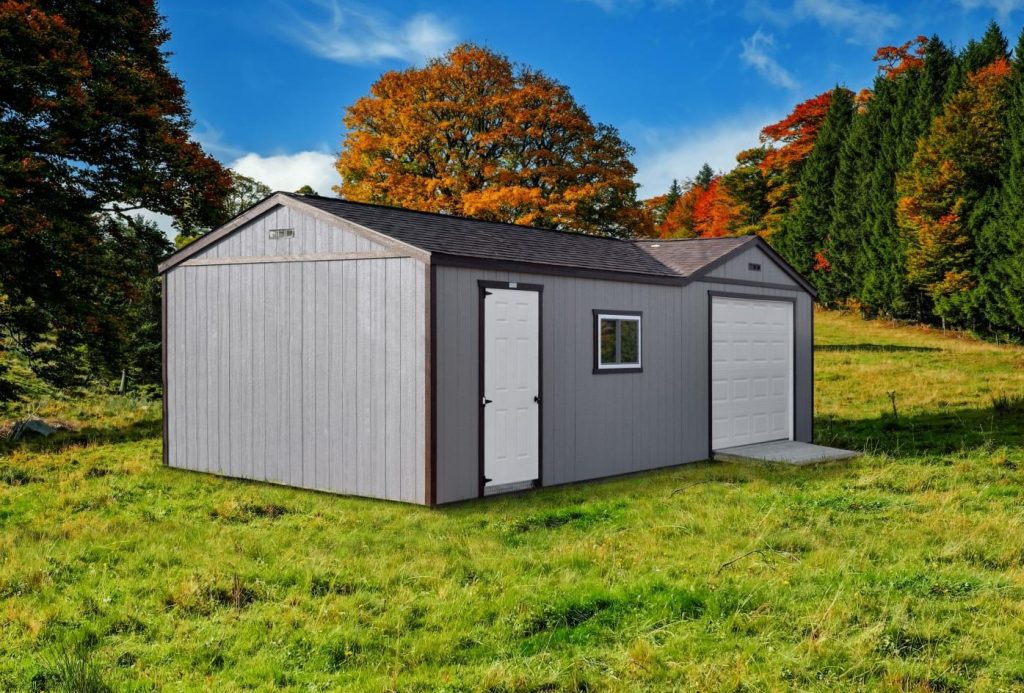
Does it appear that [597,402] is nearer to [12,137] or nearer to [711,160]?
[12,137]

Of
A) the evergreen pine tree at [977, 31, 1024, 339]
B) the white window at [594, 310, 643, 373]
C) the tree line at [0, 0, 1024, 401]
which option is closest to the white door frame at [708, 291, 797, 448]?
the white window at [594, 310, 643, 373]

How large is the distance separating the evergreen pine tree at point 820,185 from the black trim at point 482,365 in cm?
3276

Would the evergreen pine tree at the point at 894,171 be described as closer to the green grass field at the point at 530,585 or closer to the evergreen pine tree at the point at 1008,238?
the evergreen pine tree at the point at 1008,238

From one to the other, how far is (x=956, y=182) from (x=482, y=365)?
2752cm

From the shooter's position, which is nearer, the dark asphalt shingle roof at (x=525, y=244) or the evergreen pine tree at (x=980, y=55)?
the dark asphalt shingle roof at (x=525, y=244)

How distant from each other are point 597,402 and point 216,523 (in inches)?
193

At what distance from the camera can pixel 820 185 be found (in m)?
41.2

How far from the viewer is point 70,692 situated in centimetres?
464

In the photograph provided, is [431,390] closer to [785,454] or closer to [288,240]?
[288,240]

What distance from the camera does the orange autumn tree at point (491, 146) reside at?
26828 mm

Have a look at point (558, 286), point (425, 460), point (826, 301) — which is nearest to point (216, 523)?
point (425, 460)

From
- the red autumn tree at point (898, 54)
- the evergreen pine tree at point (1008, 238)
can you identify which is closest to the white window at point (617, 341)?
the evergreen pine tree at point (1008, 238)

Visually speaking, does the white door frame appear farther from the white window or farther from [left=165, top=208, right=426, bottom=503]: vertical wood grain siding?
[left=165, top=208, right=426, bottom=503]: vertical wood grain siding

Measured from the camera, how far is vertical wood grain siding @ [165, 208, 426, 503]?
32.3ft
